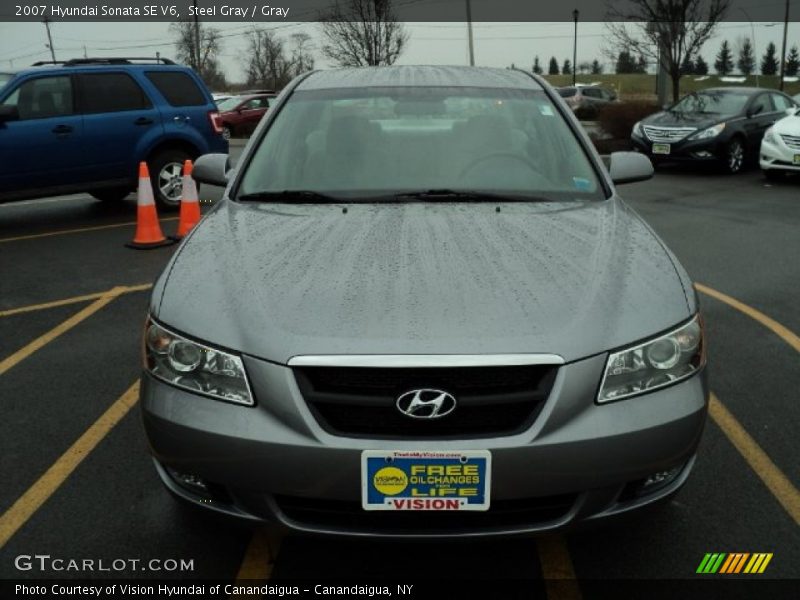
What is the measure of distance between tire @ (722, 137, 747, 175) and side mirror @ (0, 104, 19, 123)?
11282mm

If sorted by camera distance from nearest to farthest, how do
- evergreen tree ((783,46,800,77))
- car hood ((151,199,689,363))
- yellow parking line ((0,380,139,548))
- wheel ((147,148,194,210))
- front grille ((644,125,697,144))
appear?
car hood ((151,199,689,363)), yellow parking line ((0,380,139,548)), wheel ((147,148,194,210)), front grille ((644,125,697,144)), evergreen tree ((783,46,800,77))

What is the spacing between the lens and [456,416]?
2.28m

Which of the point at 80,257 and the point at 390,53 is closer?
the point at 80,257

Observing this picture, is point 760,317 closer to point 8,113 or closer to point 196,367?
point 196,367

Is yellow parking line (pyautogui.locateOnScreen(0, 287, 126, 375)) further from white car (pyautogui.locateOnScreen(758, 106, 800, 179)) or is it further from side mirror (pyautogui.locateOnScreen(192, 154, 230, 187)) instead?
white car (pyautogui.locateOnScreen(758, 106, 800, 179))

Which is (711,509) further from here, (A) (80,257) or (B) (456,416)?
(A) (80,257)

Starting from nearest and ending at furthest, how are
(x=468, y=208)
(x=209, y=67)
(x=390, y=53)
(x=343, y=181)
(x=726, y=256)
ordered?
(x=468, y=208), (x=343, y=181), (x=726, y=256), (x=390, y=53), (x=209, y=67)

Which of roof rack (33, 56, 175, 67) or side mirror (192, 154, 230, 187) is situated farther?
roof rack (33, 56, 175, 67)

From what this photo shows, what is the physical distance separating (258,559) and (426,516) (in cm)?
76

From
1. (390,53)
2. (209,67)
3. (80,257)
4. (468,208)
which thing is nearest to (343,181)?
(468,208)

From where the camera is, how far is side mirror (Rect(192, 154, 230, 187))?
13.7 ft

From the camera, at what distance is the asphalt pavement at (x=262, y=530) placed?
271 centimetres

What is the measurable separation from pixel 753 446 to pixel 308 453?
229 centimetres

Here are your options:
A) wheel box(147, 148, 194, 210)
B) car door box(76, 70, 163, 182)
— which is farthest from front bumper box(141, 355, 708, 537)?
wheel box(147, 148, 194, 210)
